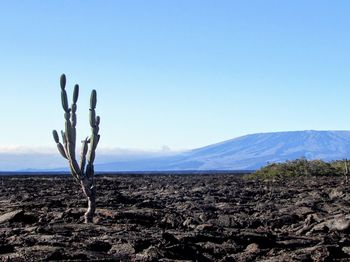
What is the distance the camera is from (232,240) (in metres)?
10.5

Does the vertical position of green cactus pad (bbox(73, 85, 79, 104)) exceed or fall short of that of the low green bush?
it exceeds it

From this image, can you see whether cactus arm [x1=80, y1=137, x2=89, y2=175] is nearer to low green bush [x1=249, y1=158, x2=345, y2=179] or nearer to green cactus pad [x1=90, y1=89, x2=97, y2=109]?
green cactus pad [x1=90, y1=89, x2=97, y2=109]

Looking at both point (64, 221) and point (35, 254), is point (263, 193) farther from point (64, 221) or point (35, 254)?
point (35, 254)

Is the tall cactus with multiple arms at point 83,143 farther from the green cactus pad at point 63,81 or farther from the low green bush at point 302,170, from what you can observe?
the low green bush at point 302,170

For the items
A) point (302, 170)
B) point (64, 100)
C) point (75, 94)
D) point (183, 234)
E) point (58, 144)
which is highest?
point (75, 94)

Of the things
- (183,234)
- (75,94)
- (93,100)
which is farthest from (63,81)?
(183,234)

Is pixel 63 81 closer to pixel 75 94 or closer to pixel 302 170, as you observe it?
pixel 75 94

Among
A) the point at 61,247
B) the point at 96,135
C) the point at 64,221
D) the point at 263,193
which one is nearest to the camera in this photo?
the point at 61,247

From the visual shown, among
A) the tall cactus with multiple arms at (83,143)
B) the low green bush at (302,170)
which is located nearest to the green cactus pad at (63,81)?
the tall cactus with multiple arms at (83,143)

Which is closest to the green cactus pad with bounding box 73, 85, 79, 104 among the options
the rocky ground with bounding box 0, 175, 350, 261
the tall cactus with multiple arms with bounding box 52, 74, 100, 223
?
the tall cactus with multiple arms with bounding box 52, 74, 100, 223

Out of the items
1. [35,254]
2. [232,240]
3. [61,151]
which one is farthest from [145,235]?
[61,151]

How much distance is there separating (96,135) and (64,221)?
7.00ft

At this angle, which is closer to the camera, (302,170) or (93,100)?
(93,100)

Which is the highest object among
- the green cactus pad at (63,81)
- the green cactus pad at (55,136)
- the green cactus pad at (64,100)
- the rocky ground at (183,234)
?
the green cactus pad at (63,81)
